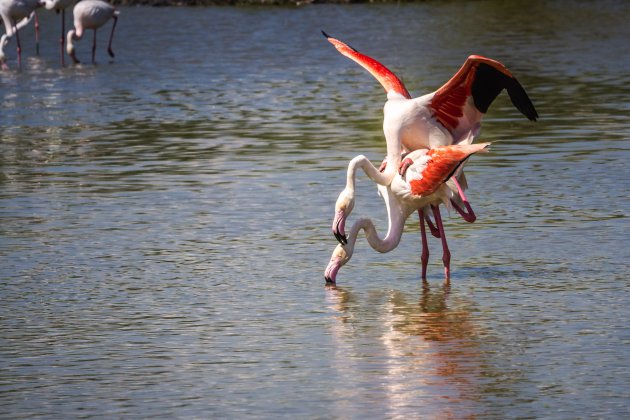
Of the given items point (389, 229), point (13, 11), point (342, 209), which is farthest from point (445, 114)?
point (13, 11)

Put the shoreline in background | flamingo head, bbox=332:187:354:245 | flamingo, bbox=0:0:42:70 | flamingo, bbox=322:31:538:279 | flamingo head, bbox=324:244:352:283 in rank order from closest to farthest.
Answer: flamingo head, bbox=332:187:354:245 → flamingo head, bbox=324:244:352:283 → flamingo, bbox=322:31:538:279 → flamingo, bbox=0:0:42:70 → the shoreline in background

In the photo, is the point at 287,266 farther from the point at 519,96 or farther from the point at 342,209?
the point at 519,96

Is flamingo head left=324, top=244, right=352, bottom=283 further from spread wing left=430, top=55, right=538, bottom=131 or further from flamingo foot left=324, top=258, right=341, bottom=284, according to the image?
spread wing left=430, top=55, right=538, bottom=131

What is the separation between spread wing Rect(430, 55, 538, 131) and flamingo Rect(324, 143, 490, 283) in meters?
0.38

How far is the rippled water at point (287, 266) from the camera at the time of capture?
6.78m

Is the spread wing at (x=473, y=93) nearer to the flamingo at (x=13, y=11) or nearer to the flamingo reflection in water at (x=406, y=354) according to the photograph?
the flamingo reflection in water at (x=406, y=354)

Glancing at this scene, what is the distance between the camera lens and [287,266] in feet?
30.8

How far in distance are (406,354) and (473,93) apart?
2455 mm

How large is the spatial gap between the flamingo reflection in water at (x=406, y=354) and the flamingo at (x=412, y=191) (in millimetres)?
228

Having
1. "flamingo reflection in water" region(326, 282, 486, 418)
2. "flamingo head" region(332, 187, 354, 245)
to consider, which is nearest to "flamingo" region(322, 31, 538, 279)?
"flamingo head" region(332, 187, 354, 245)

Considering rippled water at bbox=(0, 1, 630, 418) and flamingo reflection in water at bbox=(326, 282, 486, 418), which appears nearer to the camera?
flamingo reflection in water at bbox=(326, 282, 486, 418)

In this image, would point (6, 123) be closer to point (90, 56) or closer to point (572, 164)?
point (572, 164)

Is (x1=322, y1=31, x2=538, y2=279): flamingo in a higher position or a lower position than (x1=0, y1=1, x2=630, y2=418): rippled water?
higher

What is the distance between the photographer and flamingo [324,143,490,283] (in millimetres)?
8719
